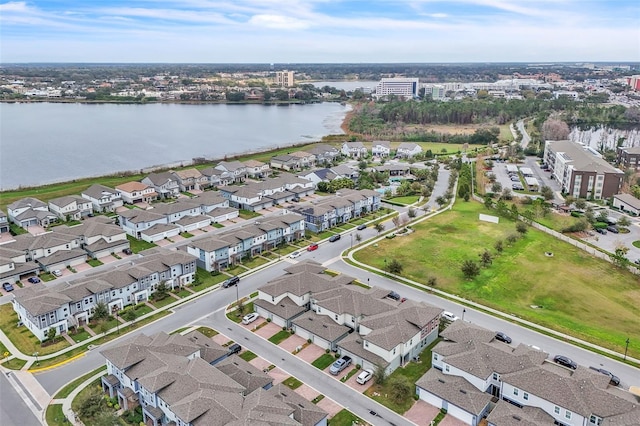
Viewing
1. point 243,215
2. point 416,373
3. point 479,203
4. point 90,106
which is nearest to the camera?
point 416,373

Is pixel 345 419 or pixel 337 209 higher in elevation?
pixel 337 209

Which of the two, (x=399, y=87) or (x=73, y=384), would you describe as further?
(x=399, y=87)

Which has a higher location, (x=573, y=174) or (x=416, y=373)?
(x=573, y=174)

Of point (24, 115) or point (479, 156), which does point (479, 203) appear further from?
point (24, 115)

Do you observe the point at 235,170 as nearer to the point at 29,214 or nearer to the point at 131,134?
the point at 29,214

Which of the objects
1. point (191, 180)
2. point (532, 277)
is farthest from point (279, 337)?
point (191, 180)

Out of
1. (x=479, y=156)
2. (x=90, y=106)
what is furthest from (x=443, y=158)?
(x=90, y=106)
